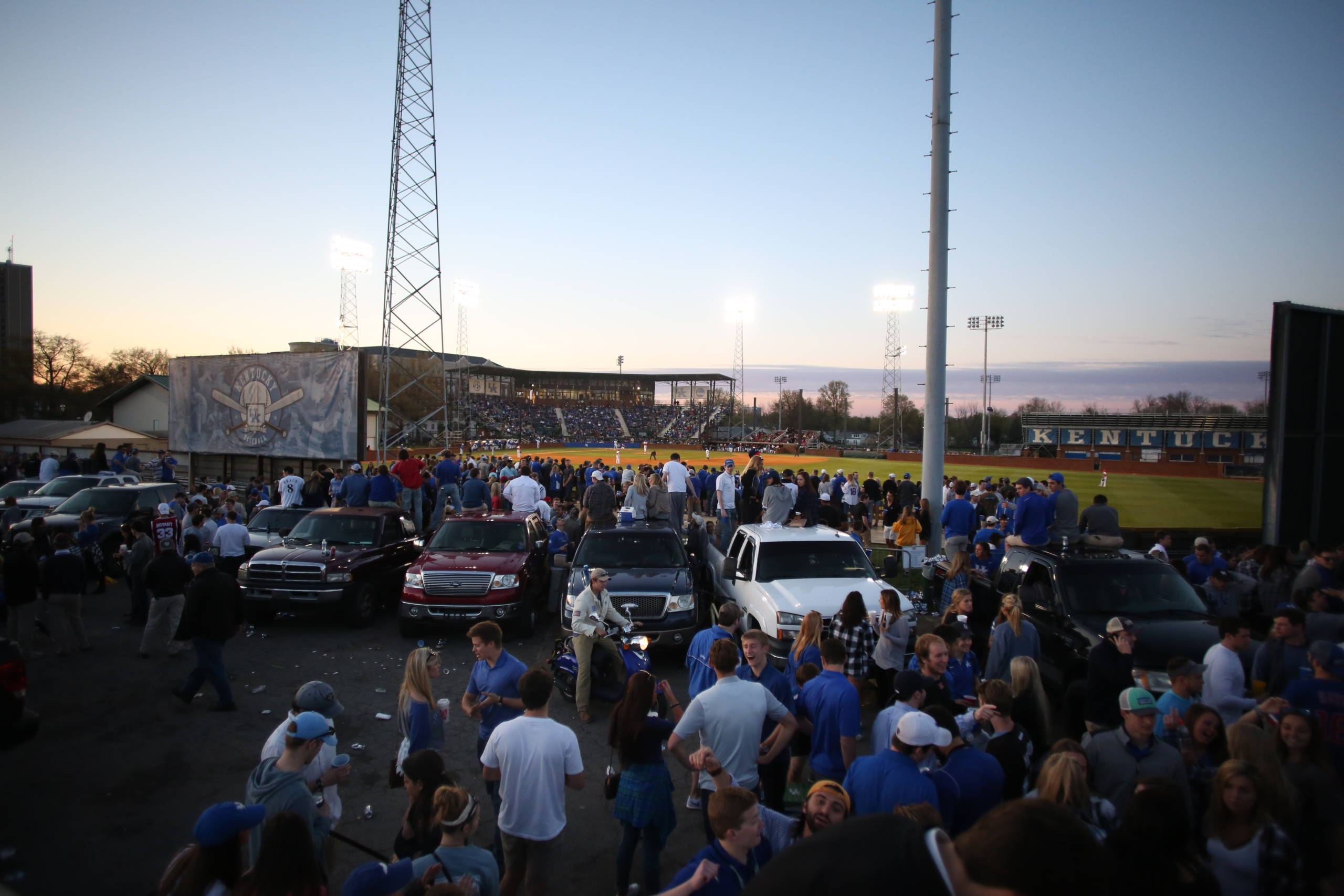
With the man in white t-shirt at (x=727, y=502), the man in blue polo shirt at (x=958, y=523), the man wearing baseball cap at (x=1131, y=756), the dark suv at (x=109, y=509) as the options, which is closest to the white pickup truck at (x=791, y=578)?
the man in blue polo shirt at (x=958, y=523)

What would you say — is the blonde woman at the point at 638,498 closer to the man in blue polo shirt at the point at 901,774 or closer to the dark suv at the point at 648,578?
the dark suv at the point at 648,578

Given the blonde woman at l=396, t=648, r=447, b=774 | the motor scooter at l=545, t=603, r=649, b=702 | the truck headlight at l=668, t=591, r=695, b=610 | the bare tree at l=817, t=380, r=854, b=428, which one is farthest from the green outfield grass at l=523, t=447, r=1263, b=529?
the bare tree at l=817, t=380, r=854, b=428

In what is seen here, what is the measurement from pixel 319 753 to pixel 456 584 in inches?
248

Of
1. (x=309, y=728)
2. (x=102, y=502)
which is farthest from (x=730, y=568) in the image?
(x=102, y=502)

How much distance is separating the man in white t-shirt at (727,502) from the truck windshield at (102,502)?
1220cm

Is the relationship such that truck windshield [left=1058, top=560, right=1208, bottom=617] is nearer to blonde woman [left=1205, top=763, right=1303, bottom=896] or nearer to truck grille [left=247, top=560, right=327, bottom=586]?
blonde woman [left=1205, top=763, right=1303, bottom=896]

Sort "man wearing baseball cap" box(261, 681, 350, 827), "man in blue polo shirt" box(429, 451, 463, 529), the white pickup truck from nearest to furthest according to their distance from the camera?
"man wearing baseball cap" box(261, 681, 350, 827)
the white pickup truck
"man in blue polo shirt" box(429, 451, 463, 529)

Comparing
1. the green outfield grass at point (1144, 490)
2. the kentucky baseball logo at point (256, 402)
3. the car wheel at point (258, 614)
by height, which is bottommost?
the green outfield grass at point (1144, 490)

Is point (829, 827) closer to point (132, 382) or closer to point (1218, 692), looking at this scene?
point (1218, 692)

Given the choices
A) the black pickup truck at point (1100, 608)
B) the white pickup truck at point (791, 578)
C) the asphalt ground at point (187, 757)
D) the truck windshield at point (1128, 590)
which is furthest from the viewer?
the white pickup truck at point (791, 578)

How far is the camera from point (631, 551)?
10.6 meters

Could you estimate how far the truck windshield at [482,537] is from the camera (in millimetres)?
11297

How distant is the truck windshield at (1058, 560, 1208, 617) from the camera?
7781mm

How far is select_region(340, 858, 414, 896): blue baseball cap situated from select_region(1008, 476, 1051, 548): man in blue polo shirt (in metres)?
9.44
